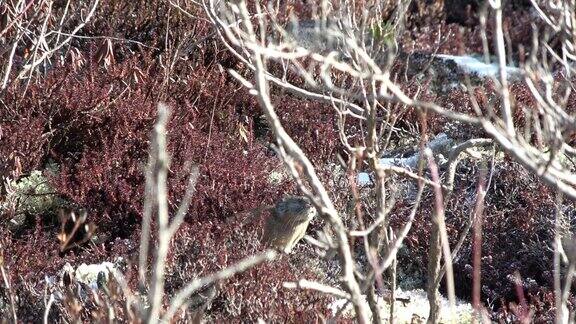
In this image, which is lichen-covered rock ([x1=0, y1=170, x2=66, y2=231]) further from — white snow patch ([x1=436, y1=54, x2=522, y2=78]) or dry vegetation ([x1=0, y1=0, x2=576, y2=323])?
white snow patch ([x1=436, y1=54, x2=522, y2=78])

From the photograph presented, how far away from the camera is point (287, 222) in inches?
141

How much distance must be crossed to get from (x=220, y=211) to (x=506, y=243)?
1361 mm

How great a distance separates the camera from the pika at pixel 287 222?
11.7ft

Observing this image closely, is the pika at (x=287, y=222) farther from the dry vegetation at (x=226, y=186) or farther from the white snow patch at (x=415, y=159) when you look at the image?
the white snow patch at (x=415, y=159)

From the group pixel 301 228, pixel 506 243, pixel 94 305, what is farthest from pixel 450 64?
pixel 94 305

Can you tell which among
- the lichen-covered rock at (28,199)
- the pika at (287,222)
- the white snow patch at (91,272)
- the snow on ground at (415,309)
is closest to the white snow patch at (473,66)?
the snow on ground at (415,309)

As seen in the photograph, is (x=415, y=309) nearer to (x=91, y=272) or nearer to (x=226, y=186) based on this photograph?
(x=226, y=186)

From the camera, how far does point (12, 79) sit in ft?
14.1

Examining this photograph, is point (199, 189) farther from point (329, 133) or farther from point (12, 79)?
point (12, 79)

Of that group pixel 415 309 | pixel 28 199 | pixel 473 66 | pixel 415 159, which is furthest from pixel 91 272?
pixel 473 66

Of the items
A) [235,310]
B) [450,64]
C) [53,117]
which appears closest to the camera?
[235,310]

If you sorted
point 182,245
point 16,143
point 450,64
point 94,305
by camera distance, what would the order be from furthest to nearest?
point 450,64 < point 16,143 < point 182,245 < point 94,305

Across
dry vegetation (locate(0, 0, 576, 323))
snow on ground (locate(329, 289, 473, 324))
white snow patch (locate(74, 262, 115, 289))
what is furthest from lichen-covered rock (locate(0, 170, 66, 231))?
snow on ground (locate(329, 289, 473, 324))

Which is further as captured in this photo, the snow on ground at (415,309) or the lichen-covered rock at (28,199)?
the lichen-covered rock at (28,199)
